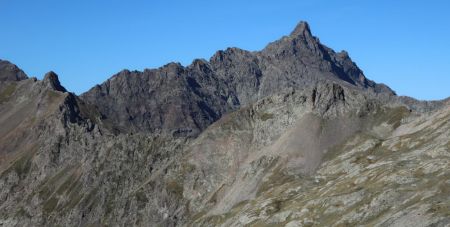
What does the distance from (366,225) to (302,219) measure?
101 ft

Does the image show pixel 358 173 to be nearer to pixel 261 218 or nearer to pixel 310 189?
pixel 310 189

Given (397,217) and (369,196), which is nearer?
(397,217)

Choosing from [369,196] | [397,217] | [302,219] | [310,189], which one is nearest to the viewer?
[397,217]

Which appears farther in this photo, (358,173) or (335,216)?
(358,173)

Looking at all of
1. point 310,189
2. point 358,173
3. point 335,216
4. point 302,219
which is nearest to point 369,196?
point 335,216

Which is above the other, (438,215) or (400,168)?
(400,168)

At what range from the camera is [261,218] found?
589 feet

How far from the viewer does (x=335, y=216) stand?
148 meters

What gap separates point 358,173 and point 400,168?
2119cm

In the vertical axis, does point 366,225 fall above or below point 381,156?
below

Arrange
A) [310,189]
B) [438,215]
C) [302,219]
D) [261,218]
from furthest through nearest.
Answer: [310,189]
[261,218]
[302,219]
[438,215]

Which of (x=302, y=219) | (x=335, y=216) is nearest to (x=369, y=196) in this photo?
(x=335, y=216)

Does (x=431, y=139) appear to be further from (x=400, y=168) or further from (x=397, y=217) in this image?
(x=397, y=217)

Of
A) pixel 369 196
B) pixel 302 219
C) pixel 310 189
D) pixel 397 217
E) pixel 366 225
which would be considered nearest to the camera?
pixel 397 217
